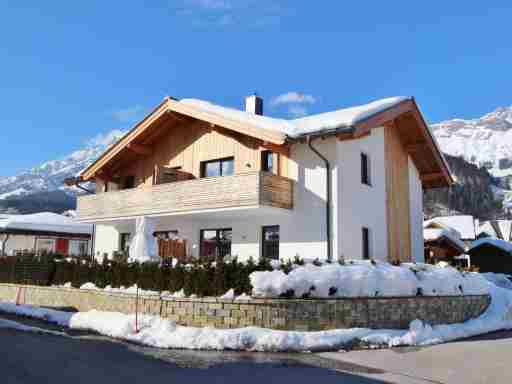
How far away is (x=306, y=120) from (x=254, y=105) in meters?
5.21

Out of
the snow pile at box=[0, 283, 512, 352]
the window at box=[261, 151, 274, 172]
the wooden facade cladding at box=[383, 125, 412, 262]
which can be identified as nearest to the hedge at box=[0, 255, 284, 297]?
the snow pile at box=[0, 283, 512, 352]

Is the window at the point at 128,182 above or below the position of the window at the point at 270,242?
above

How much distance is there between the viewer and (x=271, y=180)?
15602mm

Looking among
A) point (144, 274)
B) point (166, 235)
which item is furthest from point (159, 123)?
point (144, 274)

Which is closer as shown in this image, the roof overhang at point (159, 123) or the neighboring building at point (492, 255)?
the roof overhang at point (159, 123)

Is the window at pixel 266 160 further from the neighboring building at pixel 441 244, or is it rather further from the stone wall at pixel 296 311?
the neighboring building at pixel 441 244

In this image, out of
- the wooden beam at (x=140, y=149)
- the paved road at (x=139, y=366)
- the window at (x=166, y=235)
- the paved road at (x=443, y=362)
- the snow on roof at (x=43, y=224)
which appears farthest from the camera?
the snow on roof at (x=43, y=224)

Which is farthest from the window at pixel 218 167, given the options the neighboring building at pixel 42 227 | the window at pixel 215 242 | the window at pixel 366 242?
the neighboring building at pixel 42 227

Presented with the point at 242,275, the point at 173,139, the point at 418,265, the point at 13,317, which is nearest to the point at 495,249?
the point at 418,265

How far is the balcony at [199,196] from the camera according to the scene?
602 inches

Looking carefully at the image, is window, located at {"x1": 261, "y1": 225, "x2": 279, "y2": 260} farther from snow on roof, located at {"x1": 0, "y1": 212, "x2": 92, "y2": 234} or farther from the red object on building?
the red object on building

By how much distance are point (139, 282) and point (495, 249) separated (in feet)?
90.6

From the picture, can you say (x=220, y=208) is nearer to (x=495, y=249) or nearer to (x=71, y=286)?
(x=71, y=286)

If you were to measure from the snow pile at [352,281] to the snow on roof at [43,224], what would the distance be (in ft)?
68.8
